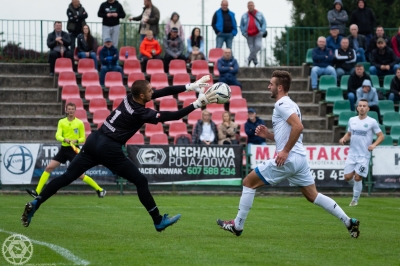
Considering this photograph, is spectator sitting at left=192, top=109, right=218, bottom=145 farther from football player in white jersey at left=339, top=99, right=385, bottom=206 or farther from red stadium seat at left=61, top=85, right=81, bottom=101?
football player in white jersey at left=339, top=99, right=385, bottom=206

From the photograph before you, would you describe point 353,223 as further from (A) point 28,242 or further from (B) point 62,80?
(B) point 62,80

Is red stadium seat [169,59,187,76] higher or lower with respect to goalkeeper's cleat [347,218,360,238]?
higher

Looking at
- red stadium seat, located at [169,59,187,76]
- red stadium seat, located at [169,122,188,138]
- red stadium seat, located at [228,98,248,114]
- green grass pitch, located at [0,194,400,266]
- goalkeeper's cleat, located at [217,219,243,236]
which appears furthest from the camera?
red stadium seat, located at [169,59,187,76]

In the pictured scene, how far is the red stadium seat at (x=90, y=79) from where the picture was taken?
26.0m

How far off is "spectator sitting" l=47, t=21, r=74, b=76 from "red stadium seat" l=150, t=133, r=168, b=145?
513 centimetres

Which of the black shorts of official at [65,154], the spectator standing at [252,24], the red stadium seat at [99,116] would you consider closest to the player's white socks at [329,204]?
the black shorts of official at [65,154]

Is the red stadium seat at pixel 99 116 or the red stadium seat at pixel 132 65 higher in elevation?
the red stadium seat at pixel 132 65

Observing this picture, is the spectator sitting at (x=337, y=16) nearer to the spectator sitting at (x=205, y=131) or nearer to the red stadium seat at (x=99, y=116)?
the spectator sitting at (x=205, y=131)

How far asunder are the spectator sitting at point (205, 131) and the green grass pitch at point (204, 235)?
464 centimetres

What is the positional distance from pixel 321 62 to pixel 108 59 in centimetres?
710

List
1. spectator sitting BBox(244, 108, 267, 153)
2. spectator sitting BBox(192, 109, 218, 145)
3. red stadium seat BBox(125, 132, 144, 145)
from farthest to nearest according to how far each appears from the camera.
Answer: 1. red stadium seat BBox(125, 132, 144, 145)
2. spectator sitting BBox(244, 108, 267, 153)
3. spectator sitting BBox(192, 109, 218, 145)

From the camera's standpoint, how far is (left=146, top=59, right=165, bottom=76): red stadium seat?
87.7 feet

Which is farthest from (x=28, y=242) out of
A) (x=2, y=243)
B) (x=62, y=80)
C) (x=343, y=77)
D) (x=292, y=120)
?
(x=343, y=77)

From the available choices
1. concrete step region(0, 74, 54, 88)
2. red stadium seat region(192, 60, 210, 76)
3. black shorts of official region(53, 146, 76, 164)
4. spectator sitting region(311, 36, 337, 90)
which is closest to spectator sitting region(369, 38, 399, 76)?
spectator sitting region(311, 36, 337, 90)
